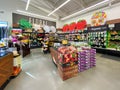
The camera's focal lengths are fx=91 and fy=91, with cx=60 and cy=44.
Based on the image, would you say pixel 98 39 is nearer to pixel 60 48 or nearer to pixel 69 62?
pixel 60 48

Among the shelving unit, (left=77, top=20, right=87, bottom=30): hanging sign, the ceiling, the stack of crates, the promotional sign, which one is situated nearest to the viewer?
the stack of crates

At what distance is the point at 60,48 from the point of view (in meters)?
3.77

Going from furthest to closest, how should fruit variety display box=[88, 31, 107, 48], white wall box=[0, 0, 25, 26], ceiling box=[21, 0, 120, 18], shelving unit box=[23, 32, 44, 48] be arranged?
shelving unit box=[23, 32, 44, 48] → white wall box=[0, 0, 25, 26] → ceiling box=[21, 0, 120, 18] → fruit variety display box=[88, 31, 107, 48]

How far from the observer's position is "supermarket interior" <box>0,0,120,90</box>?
2.90m

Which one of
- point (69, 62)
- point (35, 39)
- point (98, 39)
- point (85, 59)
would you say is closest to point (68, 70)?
point (69, 62)

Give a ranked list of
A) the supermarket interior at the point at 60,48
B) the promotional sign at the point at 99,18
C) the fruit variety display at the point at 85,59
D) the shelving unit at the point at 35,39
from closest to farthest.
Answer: the supermarket interior at the point at 60,48 < the fruit variety display at the point at 85,59 < the promotional sign at the point at 99,18 < the shelving unit at the point at 35,39

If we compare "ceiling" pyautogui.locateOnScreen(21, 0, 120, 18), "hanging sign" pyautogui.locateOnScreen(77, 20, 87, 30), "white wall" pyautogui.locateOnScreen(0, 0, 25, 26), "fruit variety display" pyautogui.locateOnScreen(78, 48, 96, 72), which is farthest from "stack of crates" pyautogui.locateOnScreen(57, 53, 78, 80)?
"white wall" pyautogui.locateOnScreen(0, 0, 25, 26)

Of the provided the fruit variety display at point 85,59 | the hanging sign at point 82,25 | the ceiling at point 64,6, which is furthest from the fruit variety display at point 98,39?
the fruit variety display at point 85,59

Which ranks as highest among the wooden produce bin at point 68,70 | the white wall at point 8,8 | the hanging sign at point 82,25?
the white wall at point 8,8

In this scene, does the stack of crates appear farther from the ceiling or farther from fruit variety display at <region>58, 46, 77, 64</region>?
the ceiling

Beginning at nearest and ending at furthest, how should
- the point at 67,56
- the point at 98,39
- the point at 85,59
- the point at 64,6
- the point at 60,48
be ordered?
the point at 67,56 < the point at 60,48 < the point at 85,59 < the point at 98,39 < the point at 64,6

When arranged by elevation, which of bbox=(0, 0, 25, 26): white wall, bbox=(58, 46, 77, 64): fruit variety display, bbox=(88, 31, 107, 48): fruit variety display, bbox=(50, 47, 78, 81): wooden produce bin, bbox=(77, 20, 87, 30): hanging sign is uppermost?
bbox=(0, 0, 25, 26): white wall

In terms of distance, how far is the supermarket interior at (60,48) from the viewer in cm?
290

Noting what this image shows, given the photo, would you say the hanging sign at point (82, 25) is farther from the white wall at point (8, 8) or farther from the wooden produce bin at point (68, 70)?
the white wall at point (8, 8)
